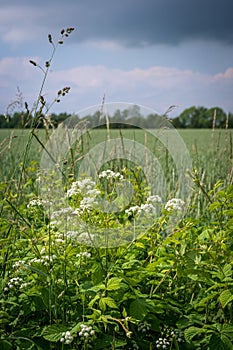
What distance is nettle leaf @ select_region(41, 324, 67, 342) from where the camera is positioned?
1667 mm

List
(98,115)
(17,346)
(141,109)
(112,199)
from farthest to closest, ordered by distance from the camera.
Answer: (98,115) → (141,109) → (112,199) → (17,346)

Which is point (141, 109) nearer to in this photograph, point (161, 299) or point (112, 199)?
point (112, 199)

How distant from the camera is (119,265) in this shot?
2053 mm

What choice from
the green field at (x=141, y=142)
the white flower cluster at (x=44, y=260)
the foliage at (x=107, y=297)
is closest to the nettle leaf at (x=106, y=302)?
the foliage at (x=107, y=297)

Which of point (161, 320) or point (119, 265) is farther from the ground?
point (119, 265)

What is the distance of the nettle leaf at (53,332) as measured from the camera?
167 centimetres

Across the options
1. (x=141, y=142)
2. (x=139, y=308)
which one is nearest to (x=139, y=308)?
(x=139, y=308)

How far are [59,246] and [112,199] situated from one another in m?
0.33

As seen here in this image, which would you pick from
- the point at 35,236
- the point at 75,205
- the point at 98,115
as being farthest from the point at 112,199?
the point at 98,115

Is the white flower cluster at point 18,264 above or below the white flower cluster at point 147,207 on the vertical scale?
below

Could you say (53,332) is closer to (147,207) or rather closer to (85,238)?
(85,238)

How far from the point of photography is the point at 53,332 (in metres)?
1.69

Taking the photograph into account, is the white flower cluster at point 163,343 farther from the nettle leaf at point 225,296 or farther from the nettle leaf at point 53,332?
the nettle leaf at point 53,332

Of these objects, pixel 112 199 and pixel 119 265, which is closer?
pixel 119 265
